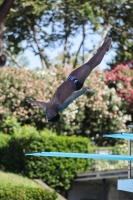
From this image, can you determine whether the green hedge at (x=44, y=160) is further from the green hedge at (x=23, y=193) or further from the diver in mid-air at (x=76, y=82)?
the diver in mid-air at (x=76, y=82)

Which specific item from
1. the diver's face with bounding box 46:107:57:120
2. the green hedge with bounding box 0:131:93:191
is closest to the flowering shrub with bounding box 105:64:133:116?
the green hedge with bounding box 0:131:93:191

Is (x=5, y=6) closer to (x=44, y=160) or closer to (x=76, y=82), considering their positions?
(x=44, y=160)

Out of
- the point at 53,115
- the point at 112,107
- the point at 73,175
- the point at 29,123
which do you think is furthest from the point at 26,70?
the point at 53,115

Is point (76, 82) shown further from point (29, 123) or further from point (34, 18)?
point (34, 18)

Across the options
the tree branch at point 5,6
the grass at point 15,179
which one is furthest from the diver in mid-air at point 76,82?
the tree branch at point 5,6

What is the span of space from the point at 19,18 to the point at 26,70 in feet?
29.7

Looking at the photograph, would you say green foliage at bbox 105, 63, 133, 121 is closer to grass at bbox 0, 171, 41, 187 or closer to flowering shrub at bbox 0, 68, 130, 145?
flowering shrub at bbox 0, 68, 130, 145

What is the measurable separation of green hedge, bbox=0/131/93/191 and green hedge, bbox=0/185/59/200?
12.2ft

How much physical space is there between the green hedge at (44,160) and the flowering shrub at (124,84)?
6682mm

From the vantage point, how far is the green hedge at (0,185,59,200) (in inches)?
732

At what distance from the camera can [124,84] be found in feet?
99.8

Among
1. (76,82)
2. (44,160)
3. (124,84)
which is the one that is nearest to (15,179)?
(44,160)

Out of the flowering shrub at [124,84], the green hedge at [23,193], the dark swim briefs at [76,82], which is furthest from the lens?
the flowering shrub at [124,84]

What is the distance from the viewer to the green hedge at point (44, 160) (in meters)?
23.0
